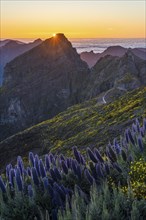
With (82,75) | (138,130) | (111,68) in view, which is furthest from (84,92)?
(138,130)

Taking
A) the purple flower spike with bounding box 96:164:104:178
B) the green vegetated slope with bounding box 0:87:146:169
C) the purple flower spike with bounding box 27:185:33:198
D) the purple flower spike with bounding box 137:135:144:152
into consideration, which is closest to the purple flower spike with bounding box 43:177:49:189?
the purple flower spike with bounding box 27:185:33:198

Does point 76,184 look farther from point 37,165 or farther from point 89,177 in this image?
point 37,165

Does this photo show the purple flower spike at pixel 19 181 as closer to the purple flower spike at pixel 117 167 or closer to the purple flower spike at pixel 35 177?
the purple flower spike at pixel 35 177

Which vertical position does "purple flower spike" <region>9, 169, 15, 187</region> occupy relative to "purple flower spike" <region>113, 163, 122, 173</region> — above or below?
below

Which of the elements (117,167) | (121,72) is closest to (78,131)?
(117,167)

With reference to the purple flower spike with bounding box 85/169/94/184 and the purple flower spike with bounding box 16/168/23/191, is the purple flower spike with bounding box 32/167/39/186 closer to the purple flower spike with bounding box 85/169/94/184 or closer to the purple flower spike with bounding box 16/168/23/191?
the purple flower spike with bounding box 16/168/23/191

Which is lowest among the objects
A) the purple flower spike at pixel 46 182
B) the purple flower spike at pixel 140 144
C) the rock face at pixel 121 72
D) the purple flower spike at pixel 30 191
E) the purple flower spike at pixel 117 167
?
the rock face at pixel 121 72

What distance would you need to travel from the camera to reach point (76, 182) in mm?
9961

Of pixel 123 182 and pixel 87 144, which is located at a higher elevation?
pixel 123 182

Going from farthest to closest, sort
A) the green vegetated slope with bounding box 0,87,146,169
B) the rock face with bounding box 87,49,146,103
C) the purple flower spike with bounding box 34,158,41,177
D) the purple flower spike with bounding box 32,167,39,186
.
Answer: the rock face with bounding box 87,49,146,103 < the green vegetated slope with bounding box 0,87,146,169 < the purple flower spike with bounding box 34,158,41,177 < the purple flower spike with bounding box 32,167,39,186

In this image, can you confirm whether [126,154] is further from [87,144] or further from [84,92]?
[84,92]

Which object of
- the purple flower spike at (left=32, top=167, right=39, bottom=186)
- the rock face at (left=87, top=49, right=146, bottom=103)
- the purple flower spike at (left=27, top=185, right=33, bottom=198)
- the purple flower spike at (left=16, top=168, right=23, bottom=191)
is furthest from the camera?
the rock face at (left=87, top=49, right=146, bottom=103)

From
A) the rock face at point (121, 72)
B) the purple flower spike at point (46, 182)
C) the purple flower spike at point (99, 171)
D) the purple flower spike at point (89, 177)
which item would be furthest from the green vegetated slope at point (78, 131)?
the rock face at point (121, 72)

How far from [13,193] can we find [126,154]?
3.05 meters
